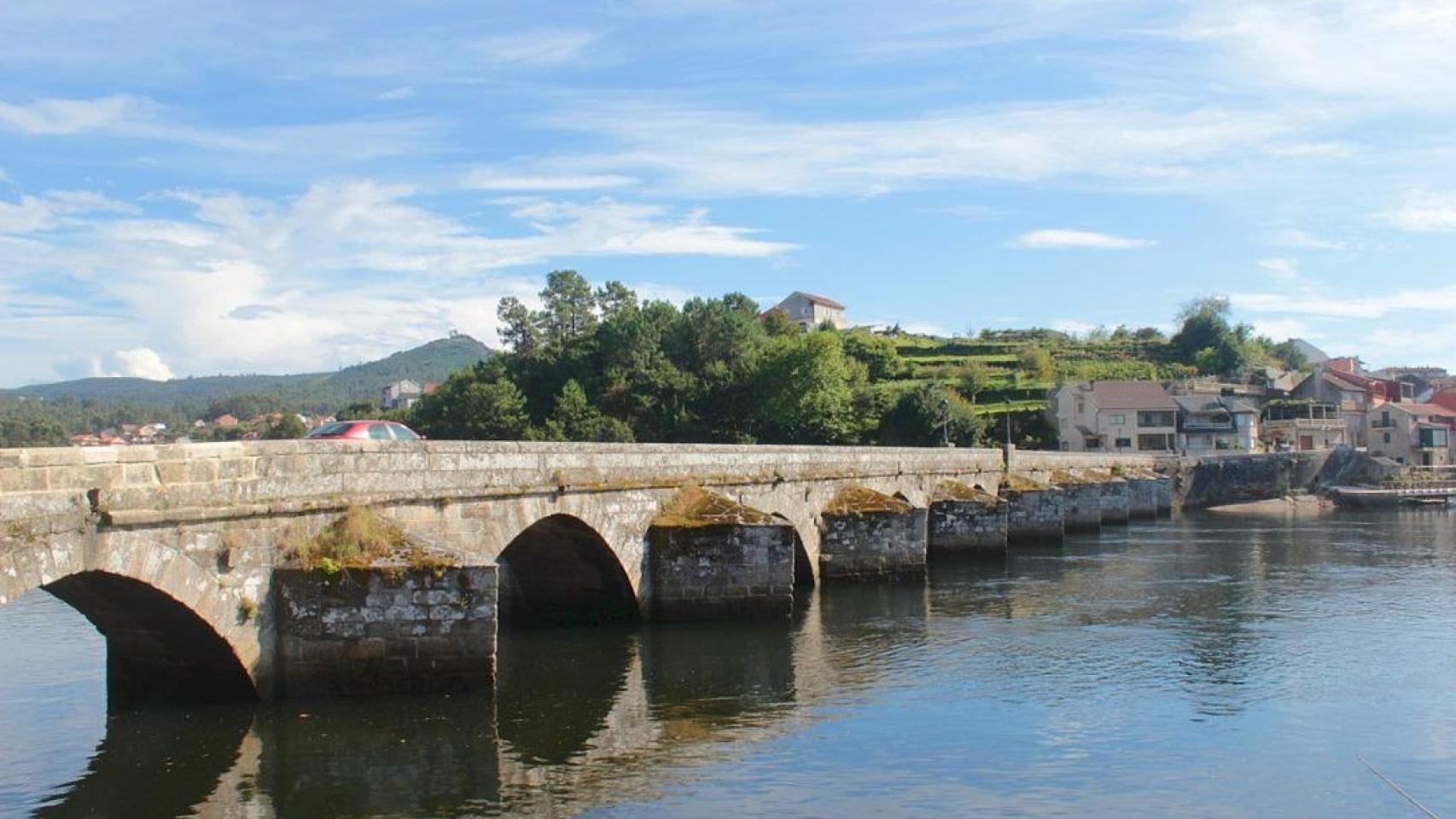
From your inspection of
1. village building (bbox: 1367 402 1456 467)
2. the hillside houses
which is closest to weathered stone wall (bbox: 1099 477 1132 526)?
the hillside houses

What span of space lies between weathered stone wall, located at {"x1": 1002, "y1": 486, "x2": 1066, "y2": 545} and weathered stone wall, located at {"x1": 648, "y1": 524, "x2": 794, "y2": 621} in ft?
70.8

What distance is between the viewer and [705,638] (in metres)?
21.4

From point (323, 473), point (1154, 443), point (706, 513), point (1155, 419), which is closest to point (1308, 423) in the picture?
point (1154, 443)

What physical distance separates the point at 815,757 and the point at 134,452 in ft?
27.3

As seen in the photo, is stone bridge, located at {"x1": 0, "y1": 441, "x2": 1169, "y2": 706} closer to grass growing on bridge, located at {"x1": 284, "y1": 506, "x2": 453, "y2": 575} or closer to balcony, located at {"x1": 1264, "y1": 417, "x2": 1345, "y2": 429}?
grass growing on bridge, located at {"x1": 284, "y1": 506, "x2": 453, "y2": 575}

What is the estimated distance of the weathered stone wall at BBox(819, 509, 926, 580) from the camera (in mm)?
29469

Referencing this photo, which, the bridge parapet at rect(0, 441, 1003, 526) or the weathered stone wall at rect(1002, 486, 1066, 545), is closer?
the bridge parapet at rect(0, 441, 1003, 526)

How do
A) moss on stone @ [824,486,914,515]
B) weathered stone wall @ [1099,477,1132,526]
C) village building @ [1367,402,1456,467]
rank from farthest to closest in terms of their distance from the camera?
village building @ [1367,402,1456,467] < weathered stone wall @ [1099,477,1132,526] < moss on stone @ [824,486,914,515]

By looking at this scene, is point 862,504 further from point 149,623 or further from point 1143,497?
point 1143,497

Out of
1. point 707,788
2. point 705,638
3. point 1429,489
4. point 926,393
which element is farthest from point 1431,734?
point 1429,489

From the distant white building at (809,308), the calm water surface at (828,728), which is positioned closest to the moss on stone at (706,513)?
the calm water surface at (828,728)

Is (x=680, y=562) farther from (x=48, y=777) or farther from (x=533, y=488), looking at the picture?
(x=48, y=777)

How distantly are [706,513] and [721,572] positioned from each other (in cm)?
117

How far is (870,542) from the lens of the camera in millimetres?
29562
